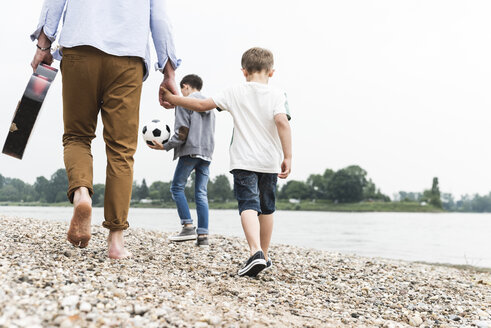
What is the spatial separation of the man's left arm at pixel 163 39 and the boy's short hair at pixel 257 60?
641mm

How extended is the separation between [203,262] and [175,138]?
70.9 inches

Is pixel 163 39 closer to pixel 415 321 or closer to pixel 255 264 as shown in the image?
pixel 255 264

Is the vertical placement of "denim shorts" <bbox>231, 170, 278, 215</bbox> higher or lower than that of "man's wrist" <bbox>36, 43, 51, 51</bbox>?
lower

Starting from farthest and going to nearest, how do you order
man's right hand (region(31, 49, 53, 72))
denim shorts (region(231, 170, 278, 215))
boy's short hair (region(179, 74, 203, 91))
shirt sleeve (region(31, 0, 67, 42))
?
boy's short hair (region(179, 74, 203, 91)), denim shorts (region(231, 170, 278, 215)), man's right hand (region(31, 49, 53, 72)), shirt sleeve (region(31, 0, 67, 42))

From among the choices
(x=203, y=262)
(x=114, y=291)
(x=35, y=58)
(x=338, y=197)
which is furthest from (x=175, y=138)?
(x=338, y=197)

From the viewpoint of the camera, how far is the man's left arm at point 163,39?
12.4 ft

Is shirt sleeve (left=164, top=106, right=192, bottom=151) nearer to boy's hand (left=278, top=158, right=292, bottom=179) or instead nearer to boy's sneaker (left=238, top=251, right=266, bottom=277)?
boy's hand (left=278, top=158, right=292, bottom=179)

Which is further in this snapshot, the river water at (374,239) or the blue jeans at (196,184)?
the river water at (374,239)

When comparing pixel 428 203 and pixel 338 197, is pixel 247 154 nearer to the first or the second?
pixel 338 197

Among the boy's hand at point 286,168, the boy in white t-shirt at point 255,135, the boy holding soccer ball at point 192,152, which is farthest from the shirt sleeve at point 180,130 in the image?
the boy's hand at point 286,168

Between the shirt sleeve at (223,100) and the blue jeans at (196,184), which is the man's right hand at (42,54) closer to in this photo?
the shirt sleeve at (223,100)

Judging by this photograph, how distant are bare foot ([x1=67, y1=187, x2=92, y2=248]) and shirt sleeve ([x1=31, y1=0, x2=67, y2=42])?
1336 mm

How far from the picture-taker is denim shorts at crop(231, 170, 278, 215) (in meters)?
3.92

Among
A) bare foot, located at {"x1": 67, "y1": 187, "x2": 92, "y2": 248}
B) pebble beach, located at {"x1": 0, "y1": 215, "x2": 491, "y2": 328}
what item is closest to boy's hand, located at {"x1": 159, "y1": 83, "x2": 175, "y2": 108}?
bare foot, located at {"x1": 67, "y1": 187, "x2": 92, "y2": 248}
